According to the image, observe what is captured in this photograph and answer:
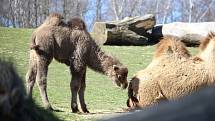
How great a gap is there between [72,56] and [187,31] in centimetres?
1143

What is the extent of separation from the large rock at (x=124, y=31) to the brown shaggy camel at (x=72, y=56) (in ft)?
32.6

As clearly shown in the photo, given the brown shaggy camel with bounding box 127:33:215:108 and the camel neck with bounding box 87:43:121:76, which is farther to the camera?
the camel neck with bounding box 87:43:121:76

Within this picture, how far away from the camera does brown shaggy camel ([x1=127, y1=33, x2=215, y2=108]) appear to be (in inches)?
314

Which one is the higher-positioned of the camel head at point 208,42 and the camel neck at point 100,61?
the camel head at point 208,42

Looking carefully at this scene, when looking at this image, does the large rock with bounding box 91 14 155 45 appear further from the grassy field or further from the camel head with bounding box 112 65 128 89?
the camel head with bounding box 112 65 128 89

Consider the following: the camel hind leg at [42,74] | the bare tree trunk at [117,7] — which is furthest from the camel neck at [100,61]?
the bare tree trunk at [117,7]

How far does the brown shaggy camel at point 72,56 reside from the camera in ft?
30.5

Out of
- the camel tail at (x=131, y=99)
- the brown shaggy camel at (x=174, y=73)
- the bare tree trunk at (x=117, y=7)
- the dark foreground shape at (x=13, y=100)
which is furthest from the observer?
the bare tree trunk at (x=117, y=7)

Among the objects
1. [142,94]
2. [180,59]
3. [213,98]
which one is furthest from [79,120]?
[213,98]

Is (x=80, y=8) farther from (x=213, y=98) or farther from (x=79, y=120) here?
(x=213, y=98)

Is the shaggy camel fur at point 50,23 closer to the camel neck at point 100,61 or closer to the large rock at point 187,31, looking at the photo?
the camel neck at point 100,61

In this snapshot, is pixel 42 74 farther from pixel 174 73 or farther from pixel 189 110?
pixel 189 110

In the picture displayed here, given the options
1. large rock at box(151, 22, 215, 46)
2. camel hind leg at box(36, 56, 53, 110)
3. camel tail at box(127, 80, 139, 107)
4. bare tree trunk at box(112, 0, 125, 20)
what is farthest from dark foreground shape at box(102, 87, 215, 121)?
bare tree trunk at box(112, 0, 125, 20)

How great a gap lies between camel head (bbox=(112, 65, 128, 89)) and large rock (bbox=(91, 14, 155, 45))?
32.9ft
